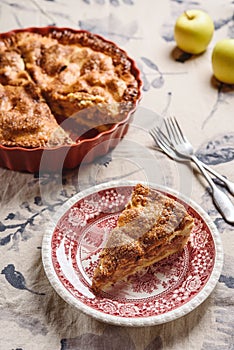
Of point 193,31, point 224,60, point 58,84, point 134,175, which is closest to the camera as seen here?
point 134,175

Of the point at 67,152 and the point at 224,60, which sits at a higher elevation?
the point at 224,60

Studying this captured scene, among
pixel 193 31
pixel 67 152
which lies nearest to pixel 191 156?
pixel 67 152

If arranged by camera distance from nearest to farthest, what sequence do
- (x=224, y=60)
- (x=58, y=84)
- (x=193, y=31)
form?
1. (x=58, y=84)
2. (x=224, y=60)
3. (x=193, y=31)

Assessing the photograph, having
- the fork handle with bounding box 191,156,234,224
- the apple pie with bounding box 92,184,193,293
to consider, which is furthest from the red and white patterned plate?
the fork handle with bounding box 191,156,234,224

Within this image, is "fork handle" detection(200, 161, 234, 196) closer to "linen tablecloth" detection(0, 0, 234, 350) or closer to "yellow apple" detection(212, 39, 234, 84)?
"linen tablecloth" detection(0, 0, 234, 350)

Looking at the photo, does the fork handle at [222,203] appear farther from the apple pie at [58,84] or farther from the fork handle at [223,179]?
the apple pie at [58,84]

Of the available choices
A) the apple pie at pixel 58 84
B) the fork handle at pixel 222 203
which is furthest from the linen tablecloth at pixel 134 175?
the apple pie at pixel 58 84

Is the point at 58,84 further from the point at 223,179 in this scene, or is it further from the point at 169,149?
the point at 223,179

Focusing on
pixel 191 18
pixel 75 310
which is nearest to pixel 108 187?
pixel 75 310
